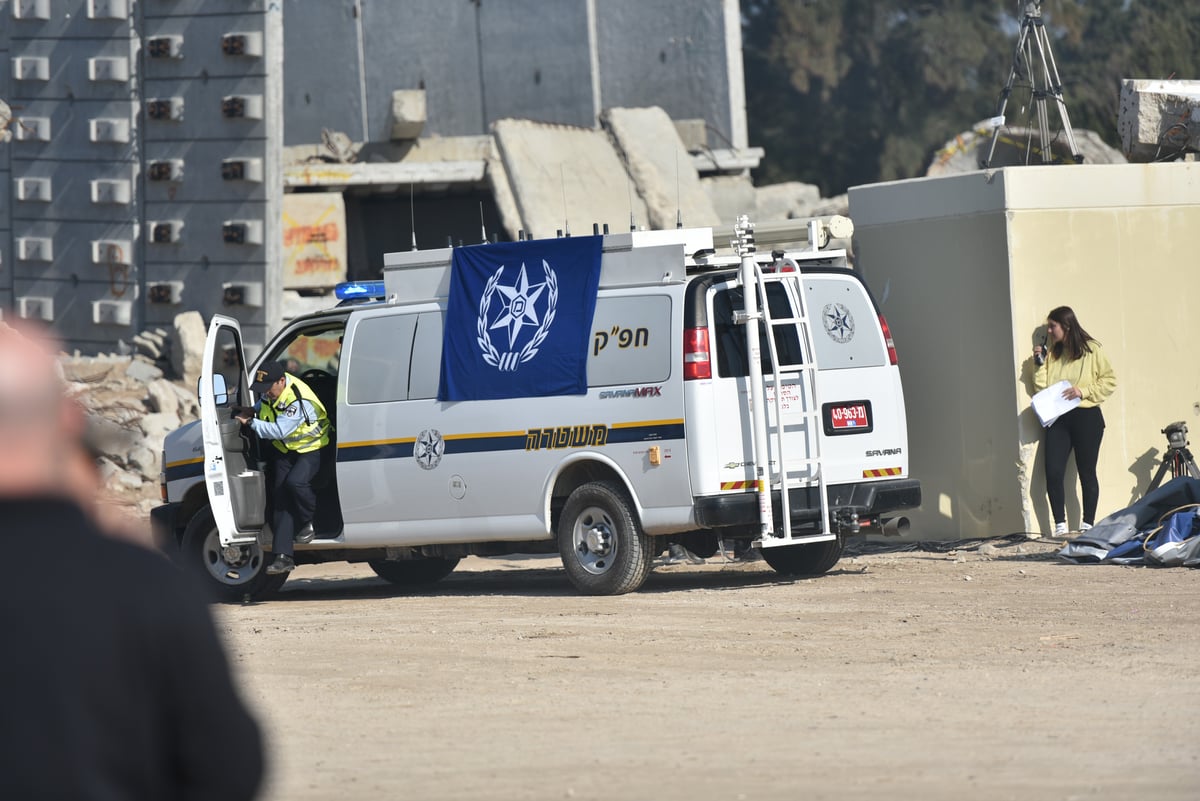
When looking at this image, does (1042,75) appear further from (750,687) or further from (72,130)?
(72,130)

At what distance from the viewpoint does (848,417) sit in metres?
11.8

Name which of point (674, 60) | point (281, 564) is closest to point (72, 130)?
point (674, 60)

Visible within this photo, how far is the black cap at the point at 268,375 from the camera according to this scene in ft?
41.1

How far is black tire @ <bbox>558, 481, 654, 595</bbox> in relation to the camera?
1155cm

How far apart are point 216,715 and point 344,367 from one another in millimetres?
10288

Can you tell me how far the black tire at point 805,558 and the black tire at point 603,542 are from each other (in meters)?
1.37

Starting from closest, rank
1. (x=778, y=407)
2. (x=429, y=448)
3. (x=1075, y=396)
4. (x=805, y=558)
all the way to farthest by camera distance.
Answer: (x=778, y=407), (x=429, y=448), (x=805, y=558), (x=1075, y=396)

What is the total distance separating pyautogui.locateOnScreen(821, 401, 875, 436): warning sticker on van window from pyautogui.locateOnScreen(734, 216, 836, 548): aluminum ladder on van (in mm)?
160

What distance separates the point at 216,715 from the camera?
2580mm

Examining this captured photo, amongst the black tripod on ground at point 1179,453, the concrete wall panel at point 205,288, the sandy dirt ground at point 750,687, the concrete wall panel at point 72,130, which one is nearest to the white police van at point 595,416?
the sandy dirt ground at point 750,687

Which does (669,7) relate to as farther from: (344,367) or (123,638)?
(123,638)

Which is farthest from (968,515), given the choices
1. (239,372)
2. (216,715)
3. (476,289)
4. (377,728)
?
(216,715)

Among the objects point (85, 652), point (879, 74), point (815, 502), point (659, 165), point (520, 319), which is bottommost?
point (815, 502)

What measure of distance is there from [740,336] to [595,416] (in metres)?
1.08
